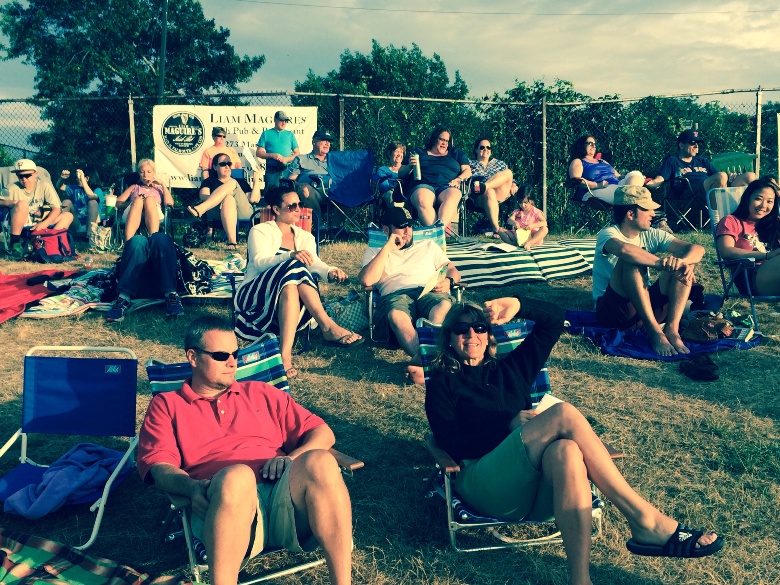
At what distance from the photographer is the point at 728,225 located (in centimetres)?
641

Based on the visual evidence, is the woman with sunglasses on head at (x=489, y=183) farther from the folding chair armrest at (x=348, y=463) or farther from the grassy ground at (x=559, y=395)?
the folding chair armrest at (x=348, y=463)

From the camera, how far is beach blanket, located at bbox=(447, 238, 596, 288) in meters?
7.46

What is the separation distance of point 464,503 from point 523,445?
40cm

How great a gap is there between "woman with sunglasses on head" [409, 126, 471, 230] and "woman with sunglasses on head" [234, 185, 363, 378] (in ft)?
9.76

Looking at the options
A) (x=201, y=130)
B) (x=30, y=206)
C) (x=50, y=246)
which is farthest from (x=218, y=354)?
(x=201, y=130)

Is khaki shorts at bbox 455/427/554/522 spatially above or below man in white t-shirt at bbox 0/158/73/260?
below

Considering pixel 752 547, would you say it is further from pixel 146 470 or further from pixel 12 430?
pixel 12 430

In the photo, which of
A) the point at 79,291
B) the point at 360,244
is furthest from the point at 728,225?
the point at 79,291

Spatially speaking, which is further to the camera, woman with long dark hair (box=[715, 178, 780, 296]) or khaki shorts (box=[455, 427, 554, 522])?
woman with long dark hair (box=[715, 178, 780, 296])

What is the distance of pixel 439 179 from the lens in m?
9.25

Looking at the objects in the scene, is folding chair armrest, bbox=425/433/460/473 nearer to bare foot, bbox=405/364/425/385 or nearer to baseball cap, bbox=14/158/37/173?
bare foot, bbox=405/364/425/385

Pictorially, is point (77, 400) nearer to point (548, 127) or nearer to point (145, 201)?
point (145, 201)

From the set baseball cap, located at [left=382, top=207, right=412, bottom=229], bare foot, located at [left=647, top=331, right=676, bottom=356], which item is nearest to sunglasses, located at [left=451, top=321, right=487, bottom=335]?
baseball cap, located at [left=382, top=207, right=412, bottom=229]

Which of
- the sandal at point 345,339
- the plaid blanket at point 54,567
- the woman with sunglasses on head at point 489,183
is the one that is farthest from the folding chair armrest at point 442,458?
the woman with sunglasses on head at point 489,183
